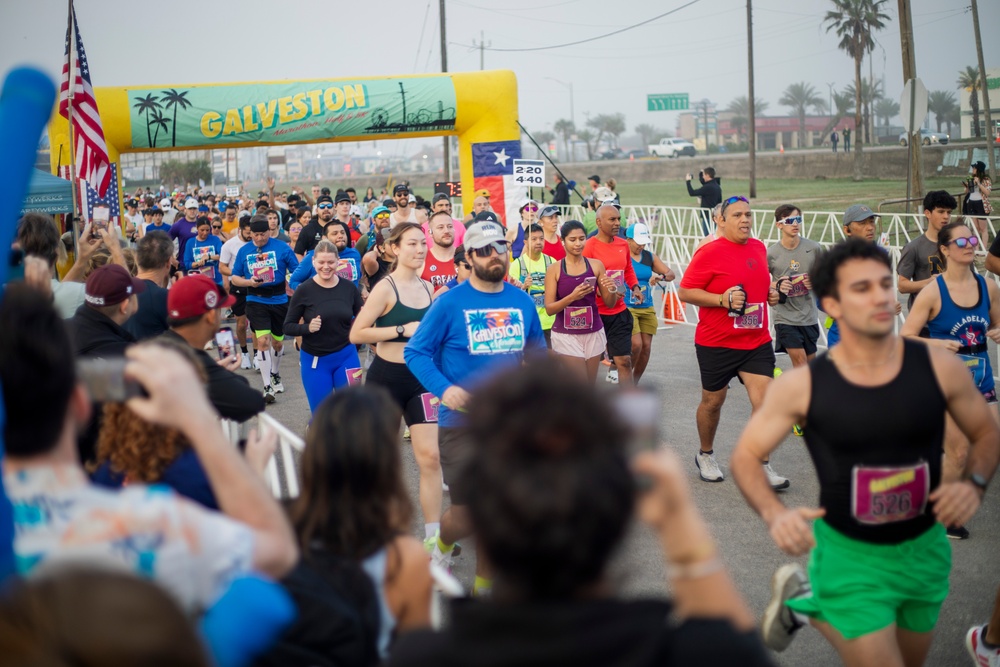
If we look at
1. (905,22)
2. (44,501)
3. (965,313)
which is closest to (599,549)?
(44,501)

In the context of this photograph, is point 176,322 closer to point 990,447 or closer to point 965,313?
point 990,447

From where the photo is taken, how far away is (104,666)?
1.34 meters

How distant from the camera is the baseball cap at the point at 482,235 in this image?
5.59 metres

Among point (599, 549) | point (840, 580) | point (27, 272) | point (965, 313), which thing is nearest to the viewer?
point (599, 549)

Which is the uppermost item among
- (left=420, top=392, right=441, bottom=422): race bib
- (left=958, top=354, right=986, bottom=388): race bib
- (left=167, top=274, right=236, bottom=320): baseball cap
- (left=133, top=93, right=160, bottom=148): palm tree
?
(left=133, top=93, right=160, bottom=148): palm tree

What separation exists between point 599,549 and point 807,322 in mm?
7390

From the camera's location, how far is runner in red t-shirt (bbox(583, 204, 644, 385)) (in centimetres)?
941

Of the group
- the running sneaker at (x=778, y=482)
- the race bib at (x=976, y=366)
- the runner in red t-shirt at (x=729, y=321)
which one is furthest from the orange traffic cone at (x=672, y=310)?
the race bib at (x=976, y=366)

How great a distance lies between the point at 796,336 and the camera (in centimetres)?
845

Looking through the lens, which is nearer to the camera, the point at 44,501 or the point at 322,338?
the point at 44,501

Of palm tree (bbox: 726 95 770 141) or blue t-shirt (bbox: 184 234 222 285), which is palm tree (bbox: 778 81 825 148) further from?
blue t-shirt (bbox: 184 234 222 285)

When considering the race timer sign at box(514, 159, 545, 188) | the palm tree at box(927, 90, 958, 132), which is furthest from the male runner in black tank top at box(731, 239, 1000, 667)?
the palm tree at box(927, 90, 958, 132)

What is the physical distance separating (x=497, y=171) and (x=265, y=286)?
24.1 feet

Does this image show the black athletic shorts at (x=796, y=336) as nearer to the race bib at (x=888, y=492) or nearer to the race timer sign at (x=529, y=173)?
the race bib at (x=888, y=492)
